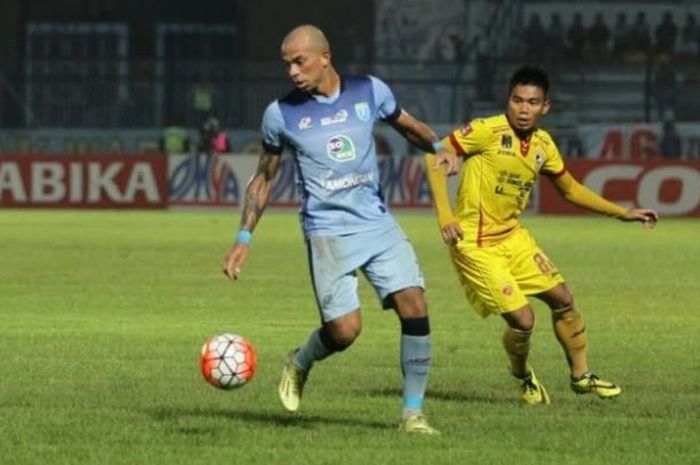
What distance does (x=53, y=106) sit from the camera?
43.2m

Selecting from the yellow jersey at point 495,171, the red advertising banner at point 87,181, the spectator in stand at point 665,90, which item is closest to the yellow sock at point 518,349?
the yellow jersey at point 495,171

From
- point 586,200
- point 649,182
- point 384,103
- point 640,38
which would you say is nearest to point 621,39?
point 640,38

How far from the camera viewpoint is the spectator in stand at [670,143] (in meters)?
41.2

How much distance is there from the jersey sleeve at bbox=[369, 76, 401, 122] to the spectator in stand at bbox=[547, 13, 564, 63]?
116ft

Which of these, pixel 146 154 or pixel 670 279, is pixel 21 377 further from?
pixel 146 154

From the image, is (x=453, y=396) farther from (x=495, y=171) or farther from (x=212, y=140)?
(x=212, y=140)

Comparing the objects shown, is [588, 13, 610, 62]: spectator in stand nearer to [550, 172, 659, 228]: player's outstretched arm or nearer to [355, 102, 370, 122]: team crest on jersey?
[550, 172, 659, 228]: player's outstretched arm

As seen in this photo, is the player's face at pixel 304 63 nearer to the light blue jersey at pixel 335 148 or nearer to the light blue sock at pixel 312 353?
the light blue jersey at pixel 335 148

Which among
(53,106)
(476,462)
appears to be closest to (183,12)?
(53,106)

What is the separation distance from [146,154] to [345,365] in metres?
26.7

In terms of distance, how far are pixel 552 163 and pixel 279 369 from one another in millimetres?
2604

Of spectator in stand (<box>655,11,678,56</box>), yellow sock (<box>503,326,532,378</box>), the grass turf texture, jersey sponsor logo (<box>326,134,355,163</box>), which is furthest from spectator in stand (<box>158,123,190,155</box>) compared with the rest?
jersey sponsor logo (<box>326,134,355,163</box>)

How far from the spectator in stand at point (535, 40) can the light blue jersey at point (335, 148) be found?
35345 millimetres

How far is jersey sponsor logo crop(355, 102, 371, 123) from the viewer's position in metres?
9.97
